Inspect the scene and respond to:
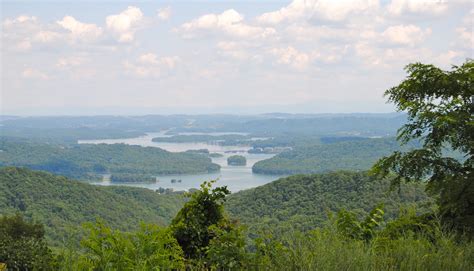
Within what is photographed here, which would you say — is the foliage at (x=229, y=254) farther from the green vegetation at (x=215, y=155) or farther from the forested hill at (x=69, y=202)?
the green vegetation at (x=215, y=155)

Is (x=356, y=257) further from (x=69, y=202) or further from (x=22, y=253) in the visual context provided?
(x=69, y=202)

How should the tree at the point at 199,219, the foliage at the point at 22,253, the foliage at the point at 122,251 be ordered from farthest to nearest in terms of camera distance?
the tree at the point at 199,219 < the foliage at the point at 22,253 < the foliage at the point at 122,251

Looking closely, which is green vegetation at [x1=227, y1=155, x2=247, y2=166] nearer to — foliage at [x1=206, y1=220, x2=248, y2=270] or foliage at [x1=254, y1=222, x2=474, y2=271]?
foliage at [x1=206, y1=220, x2=248, y2=270]

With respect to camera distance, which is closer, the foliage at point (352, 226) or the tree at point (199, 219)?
the foliage at point (352, 226)

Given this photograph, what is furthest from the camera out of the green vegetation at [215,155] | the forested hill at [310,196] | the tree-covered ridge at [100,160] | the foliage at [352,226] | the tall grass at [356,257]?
the green vegetation at [215,155]

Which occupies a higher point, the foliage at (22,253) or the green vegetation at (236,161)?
the foliage at (22,253)

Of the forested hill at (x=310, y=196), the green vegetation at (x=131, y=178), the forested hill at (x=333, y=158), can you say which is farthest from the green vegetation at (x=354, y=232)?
the green vegetation at (x=131, y=178)

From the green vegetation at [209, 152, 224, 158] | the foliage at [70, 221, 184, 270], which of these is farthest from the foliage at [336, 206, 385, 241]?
the green vegetation at [209, 152, 224, 158]
